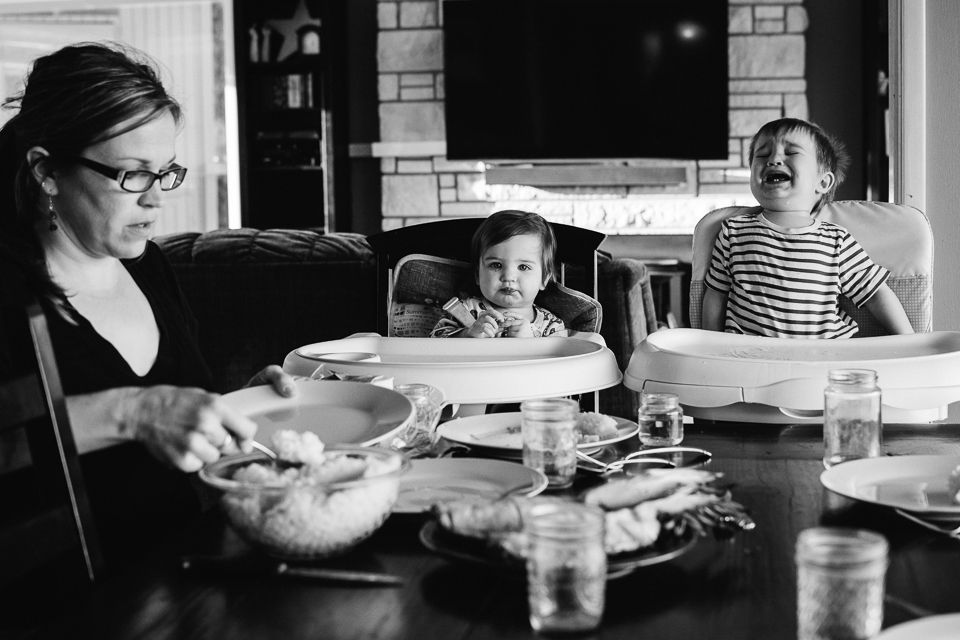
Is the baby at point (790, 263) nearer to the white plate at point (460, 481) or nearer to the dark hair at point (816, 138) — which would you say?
the dark hair at point (816, 138)

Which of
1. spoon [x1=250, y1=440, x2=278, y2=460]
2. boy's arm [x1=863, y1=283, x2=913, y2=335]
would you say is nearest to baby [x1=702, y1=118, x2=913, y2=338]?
boy's arm [x1=863, y1=283, x2=913, y2=335]

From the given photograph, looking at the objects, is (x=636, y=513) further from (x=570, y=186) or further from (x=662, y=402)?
(x=570, y=186)

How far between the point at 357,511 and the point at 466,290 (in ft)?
5.40

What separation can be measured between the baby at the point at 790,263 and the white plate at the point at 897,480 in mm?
1185

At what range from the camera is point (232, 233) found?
2.81 metres

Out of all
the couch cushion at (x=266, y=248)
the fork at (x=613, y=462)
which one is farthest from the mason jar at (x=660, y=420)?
the couch cushion at (x=266, y=248)

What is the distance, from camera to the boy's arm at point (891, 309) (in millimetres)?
2197

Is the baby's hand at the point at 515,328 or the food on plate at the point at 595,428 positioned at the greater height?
the baby's hand at the point at 515,328

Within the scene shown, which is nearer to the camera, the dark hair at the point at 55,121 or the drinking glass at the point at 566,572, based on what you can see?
the drinking glass at the point at 566,572

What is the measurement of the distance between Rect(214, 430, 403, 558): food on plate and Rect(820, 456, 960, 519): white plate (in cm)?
48

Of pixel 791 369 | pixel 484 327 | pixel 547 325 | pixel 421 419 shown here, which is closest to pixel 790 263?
pixel 547 325

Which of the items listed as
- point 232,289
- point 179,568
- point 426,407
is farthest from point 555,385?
point 232,289

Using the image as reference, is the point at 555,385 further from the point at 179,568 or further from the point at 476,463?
the point at 179,568

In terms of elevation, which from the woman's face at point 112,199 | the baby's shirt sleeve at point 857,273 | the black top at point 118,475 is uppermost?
the woman's face at point 112,199
